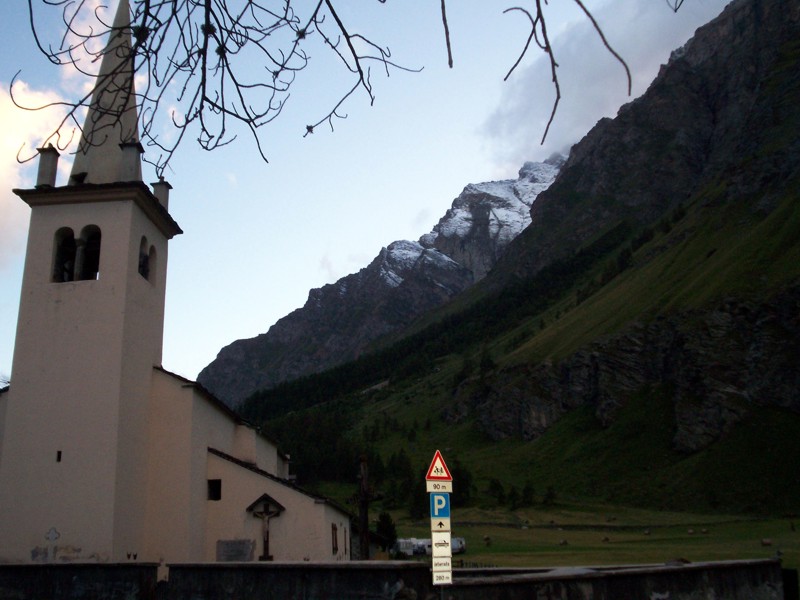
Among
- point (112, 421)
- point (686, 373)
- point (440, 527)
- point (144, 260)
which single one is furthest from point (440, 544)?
point (686, 373)

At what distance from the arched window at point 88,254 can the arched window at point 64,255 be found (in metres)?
0.33

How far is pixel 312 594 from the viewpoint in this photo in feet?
31.9

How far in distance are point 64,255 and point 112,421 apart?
203 inches

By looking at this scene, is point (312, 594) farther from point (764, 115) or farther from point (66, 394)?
point (764, 115)

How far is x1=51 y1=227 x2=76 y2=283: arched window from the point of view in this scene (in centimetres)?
2119

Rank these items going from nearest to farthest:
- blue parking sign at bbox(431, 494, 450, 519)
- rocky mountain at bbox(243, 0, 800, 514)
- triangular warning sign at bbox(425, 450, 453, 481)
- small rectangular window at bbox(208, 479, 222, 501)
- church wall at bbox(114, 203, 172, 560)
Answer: blue parking sign at bbox(431, 494, 450, 519), triangular warning sign at bbox(425, 450, 453, 481), church wall at bbox(114, 203, 172, 560), small rectangular window at bbox(208, 479, 222, 501), rocky mountain at bbox(243, 0, 800, 514)

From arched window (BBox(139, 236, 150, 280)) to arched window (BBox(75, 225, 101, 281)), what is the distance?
113 centimetres

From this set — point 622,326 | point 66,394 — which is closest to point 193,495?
point 66,394

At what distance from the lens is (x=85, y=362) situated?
2014 cm

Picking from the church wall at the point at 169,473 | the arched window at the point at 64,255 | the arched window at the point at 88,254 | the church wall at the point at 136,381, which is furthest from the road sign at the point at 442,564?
the arched window at the point at 64,255

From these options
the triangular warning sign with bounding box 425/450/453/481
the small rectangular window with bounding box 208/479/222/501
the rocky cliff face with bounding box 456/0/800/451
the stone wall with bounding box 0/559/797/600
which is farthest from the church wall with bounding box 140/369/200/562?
the rocky cliff face with bounding box 456/0/800/451

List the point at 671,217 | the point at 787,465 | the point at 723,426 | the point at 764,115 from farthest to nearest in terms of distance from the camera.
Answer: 1. the point at 671,217
2. the point at 764,115
3. the point at 723,426
4. the point at 787,465

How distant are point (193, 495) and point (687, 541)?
36.3 m

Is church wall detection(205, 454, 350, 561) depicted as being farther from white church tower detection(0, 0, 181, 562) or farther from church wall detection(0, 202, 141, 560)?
church wall detection(0, 202, 141, 560)
